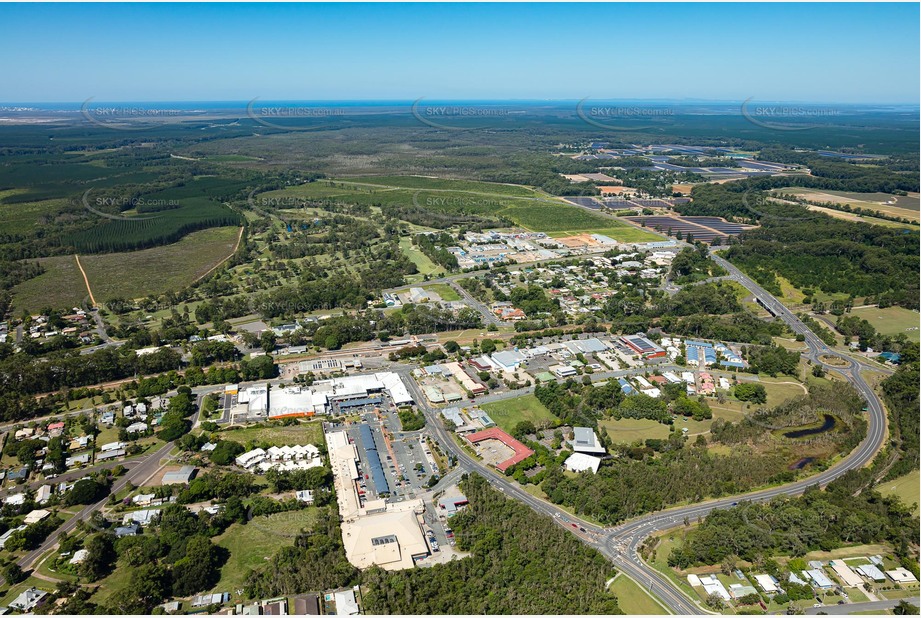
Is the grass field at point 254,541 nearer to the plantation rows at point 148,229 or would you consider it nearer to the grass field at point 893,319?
the grass field at point 893,319

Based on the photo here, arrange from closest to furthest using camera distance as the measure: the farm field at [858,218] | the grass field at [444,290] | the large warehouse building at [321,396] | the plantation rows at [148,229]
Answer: the large warehouse building at [321,396]
the grass field at [444,290]
the plantation rows at [148,229]
the farm field at [858,218]

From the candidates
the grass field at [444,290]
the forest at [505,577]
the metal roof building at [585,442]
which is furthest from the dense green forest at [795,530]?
the grass field at [444,290]

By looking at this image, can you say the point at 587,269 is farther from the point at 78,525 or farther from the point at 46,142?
the point at 46,142

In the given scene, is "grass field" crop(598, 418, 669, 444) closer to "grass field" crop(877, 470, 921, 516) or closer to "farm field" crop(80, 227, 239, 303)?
"grass field" crop(877, 470, 921, 516)

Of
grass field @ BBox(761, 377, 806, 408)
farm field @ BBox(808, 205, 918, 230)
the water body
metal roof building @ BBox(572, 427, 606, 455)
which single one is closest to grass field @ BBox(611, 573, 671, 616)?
metal roof building @ BBox(572, 427, 606, 455)

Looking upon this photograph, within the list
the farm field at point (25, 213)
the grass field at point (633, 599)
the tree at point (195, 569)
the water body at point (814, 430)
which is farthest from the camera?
the farm field at point (25, 213)
